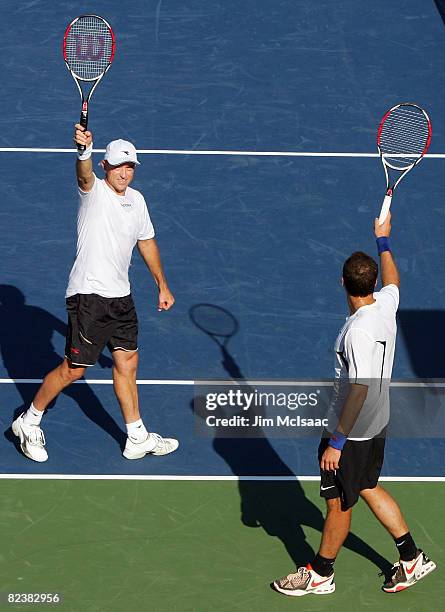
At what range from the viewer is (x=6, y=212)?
12.6 metres

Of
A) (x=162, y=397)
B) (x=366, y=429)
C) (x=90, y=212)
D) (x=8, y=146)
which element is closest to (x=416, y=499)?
(x=366, y=429)

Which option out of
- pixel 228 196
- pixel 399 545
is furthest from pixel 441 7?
pixel 399 545

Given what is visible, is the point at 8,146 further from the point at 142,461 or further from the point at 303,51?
the point at 142,461

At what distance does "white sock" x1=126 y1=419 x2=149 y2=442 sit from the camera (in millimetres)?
9289

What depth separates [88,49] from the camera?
1291 centimetres

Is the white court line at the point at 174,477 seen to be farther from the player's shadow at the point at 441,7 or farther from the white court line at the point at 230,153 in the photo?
the player's shadow at the point at 441,7

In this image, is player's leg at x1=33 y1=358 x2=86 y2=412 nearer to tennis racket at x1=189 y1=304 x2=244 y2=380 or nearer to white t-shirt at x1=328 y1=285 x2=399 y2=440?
tennis racket at x1=189 y1=304 x2=244 y2=380

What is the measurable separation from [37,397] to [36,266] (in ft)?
9.41

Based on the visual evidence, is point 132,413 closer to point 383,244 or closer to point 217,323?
point 217,323

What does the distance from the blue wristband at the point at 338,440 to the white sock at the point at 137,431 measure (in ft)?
7.75

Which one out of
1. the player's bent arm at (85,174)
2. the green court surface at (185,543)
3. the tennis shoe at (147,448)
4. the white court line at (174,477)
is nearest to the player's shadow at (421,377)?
the white court line at (174,477)

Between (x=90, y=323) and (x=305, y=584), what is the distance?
2523mm

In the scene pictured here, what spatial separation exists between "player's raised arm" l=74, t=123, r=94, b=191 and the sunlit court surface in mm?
2197

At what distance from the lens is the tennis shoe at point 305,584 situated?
25.5 feet
